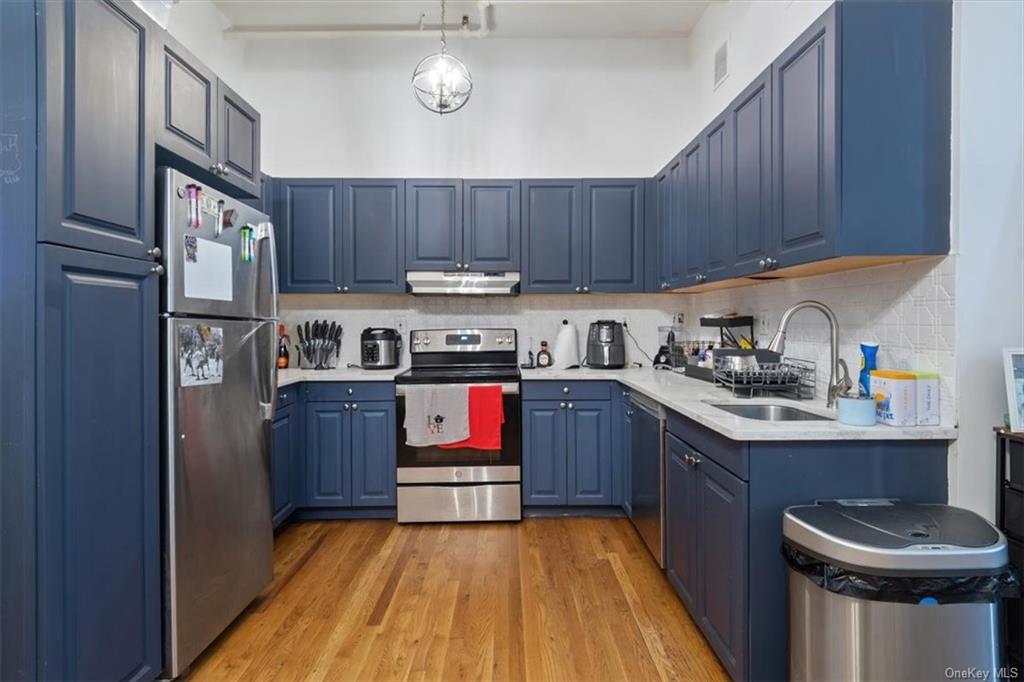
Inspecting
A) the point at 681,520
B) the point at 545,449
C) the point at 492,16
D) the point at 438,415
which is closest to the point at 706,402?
the point at 681,520

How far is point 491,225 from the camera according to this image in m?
3.39

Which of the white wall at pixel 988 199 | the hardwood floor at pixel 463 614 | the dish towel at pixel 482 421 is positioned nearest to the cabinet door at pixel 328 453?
the hardwood floor at pixel 463 614

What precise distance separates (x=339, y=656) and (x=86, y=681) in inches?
29.4

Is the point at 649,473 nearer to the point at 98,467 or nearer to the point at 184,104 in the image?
the point at 98,467

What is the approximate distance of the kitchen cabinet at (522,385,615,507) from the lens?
10.2 feet

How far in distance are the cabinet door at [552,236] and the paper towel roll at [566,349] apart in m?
0.30

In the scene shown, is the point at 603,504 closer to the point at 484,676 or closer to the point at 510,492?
the point at 510,492

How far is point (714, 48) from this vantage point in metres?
3.18

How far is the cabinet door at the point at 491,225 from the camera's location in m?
Answer: 3.38

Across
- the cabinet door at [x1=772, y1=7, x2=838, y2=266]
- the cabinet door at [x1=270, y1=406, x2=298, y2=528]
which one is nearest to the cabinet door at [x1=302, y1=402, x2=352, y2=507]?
the cabinet door at [x1=270, y1=406, x2=298, y2=528]

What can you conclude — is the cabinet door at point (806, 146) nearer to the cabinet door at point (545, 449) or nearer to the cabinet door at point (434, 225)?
the cabinet door at point (545, 449)

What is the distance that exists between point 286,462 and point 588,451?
1812 mm

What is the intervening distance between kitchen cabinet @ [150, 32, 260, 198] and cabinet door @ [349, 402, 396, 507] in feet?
4.65

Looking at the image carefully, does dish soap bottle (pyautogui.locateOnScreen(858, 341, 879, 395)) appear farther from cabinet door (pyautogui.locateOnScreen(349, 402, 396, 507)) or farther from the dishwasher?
cabinet door (pyautogui.locateOnScreen(349, 402, 396, 507))
